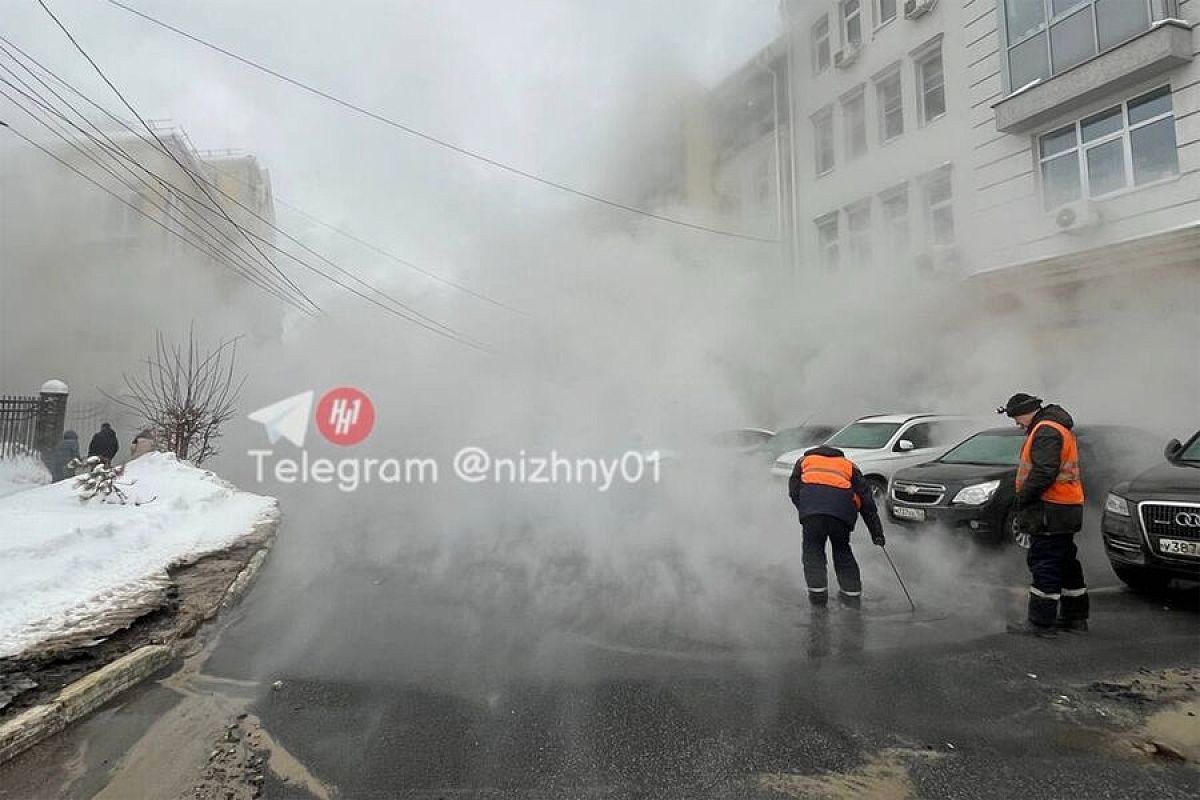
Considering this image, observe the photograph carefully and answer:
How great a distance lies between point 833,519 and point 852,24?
8.10 metres

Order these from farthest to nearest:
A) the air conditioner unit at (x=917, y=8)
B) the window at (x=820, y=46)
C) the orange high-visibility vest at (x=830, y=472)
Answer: the air conditioner unit at (x=917, y=8) < the window at (x=820, y=46) < the orange high-visibility vest at (x=830, y=472)

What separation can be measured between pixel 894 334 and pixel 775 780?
708 centimetres

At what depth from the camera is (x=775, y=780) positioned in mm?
2102

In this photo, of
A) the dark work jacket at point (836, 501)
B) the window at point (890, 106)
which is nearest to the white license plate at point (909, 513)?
the dark work jacket at point (836, 501)

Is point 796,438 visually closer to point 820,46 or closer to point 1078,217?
point 1078,217

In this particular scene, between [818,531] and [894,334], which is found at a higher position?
[894,334]

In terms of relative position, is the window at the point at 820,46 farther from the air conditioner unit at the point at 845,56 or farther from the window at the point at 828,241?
the window at the point at 828,241

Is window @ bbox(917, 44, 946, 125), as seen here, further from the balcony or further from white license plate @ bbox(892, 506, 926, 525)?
white license plate @ bbox(892, 506, 926, 525)

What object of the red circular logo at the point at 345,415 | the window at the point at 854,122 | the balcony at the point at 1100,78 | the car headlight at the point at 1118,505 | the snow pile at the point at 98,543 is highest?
the window at the point at 854,122

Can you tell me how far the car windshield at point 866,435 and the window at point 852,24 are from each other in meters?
5.36

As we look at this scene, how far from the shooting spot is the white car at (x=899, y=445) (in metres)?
7.16

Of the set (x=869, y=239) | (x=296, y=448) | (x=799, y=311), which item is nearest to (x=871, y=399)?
(x=799, y=311)

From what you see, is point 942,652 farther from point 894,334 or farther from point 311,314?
point 311,314

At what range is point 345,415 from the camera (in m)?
10.6
